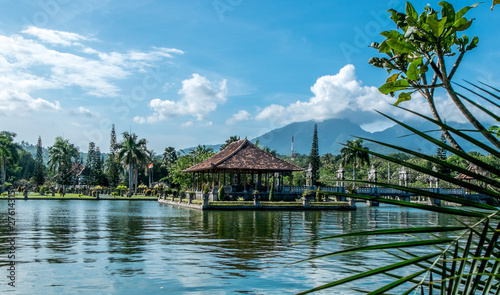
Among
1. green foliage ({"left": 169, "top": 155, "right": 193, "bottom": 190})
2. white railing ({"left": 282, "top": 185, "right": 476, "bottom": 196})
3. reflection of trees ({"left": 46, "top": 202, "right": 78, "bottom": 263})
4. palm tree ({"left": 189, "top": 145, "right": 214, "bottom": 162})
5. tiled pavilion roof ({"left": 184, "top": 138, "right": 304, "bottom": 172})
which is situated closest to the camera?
reflection of trees ({"left": 46, "top": 202, "right": 78, "bottom": 263})

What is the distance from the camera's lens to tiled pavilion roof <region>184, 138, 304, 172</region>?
39719mm

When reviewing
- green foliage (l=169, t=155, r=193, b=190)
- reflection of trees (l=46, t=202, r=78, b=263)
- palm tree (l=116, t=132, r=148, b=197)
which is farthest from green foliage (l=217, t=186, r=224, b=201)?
palm tree (l=116, t=132, r=148, b=197)

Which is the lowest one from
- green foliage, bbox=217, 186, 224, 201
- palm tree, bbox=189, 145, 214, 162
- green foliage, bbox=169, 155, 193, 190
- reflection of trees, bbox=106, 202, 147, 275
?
reflection of trees, bbox=106, 202, 147, 275

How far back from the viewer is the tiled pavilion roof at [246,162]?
3972cm

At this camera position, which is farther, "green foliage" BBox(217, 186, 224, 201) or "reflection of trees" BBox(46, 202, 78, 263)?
"green foliage" BBox(217, 186, 224, 201)

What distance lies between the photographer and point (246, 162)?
41.0m

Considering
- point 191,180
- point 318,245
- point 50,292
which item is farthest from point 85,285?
point 191,180

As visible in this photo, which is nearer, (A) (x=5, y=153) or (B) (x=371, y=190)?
(B) (x=371, y=190)

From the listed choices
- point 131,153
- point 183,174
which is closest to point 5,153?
point 131,153

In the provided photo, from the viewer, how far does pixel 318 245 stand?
47.4ft

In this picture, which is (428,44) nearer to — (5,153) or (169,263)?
(169,263)

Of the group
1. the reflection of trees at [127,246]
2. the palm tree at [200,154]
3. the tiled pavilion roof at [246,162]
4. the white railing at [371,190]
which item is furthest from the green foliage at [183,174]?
the reflection of trees at [127,246]

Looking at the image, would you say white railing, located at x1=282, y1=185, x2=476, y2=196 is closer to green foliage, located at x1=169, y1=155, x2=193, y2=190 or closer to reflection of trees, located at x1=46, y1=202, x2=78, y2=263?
green foliage, located at x1=169, y1=155, x2=193, y2=190

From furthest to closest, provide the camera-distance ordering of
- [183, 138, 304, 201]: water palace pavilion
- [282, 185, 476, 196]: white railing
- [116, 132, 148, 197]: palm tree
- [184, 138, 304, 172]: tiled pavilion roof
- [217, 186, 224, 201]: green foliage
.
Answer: [116, 132, 148, 197]: palm tree → [282, 185, 476, 196]: white railing → [183, 138, 304, 201]: water palace pavilion → [184, 138, 304, 172]: tiled pavilion roof → [217, 186, 224, 201]: green foliage
